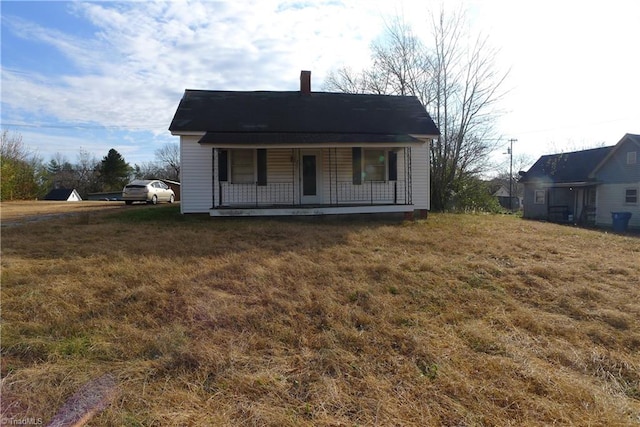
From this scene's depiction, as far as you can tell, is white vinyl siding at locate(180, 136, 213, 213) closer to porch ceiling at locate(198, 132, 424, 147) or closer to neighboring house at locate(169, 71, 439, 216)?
neighboring house at locate(169, 71, 439, 216)

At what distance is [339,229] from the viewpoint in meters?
10.4

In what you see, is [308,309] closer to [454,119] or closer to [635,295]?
[635,295]

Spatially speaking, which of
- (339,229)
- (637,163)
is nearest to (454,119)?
(637,163)

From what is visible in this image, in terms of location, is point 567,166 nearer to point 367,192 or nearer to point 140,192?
point 367,192

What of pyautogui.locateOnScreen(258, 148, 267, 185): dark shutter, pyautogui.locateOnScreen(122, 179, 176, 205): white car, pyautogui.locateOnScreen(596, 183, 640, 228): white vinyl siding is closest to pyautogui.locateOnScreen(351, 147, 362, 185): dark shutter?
pyautogui.locateOnScreen(258, 148, 267, 185): dark shutter

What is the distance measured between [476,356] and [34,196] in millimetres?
36854

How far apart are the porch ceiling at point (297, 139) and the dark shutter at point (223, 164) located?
648 millimetres

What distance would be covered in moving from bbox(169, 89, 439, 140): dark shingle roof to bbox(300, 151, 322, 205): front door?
3.30 ft

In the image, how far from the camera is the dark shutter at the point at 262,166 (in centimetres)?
1302

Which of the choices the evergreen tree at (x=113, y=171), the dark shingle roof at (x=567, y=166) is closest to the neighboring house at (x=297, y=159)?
the dark shingle roof at (x=567, y=166)

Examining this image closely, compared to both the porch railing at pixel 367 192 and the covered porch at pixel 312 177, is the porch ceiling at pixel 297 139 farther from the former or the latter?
the porch railing at pixel 367 192

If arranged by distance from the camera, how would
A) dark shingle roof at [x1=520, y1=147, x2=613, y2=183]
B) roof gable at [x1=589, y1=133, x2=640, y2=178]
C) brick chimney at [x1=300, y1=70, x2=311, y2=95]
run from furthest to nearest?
dark shingle roof at [x1=520, y1=147, x2=613, y2=183] < roof gable at [x1=589, y1=133, x2=640, y2=178] < brick chimney at [x1=300, y1=70, x2=311, y2=95]

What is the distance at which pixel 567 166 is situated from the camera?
2667 cm

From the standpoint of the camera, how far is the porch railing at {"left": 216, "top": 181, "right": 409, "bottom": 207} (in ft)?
42.6
